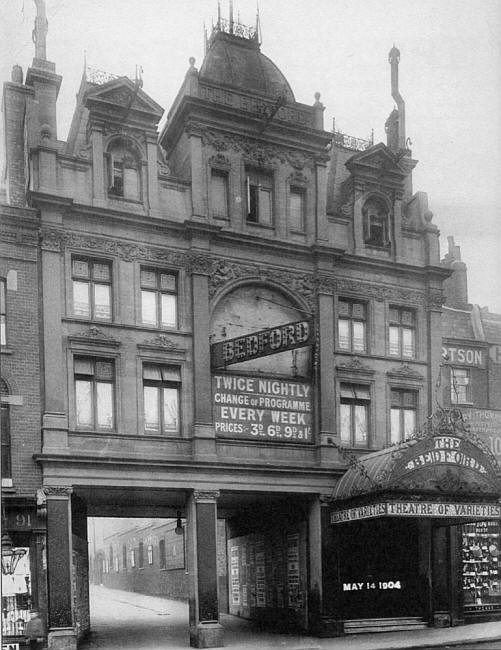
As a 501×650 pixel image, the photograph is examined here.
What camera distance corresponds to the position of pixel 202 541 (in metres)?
21.4

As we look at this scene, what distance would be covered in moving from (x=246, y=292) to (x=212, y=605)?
868 centimetres

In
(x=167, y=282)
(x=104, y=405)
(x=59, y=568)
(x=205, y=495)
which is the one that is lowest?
(x=59, y=568)

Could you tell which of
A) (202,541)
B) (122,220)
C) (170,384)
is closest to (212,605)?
(202,541)

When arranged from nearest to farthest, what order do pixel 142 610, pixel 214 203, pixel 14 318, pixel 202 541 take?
pixel 14 318
pixel 202 541
pixel 214 203
pixel 142 610

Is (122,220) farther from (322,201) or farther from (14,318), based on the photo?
(322,201)

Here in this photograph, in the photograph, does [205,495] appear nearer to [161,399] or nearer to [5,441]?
[161,399]

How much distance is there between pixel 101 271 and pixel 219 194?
434cm

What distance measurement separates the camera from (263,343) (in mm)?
20672

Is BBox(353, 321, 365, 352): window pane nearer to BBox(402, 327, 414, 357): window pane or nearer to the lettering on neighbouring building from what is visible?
BBox(402, 327, 414, 357): window pane

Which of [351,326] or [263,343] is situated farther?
[351,326]

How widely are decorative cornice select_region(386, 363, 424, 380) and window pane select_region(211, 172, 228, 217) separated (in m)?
7.19

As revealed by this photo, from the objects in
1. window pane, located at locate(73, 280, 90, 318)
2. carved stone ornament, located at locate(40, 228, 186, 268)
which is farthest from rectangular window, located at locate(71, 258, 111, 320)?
carved stone ornament, located at locate(40, 228, 186, 268)

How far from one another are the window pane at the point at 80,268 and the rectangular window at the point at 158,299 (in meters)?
1.59

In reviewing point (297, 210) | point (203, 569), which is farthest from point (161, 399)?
point (297, 210)
